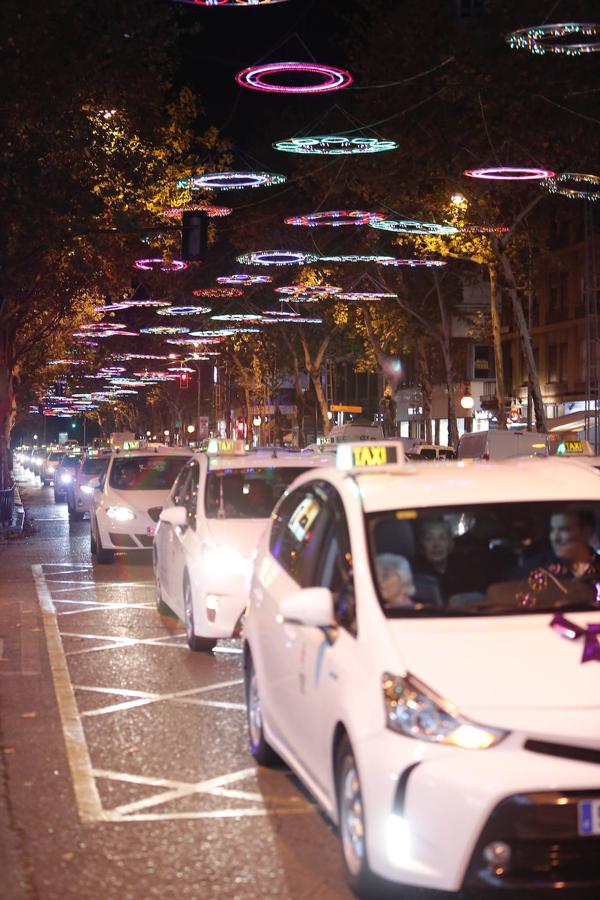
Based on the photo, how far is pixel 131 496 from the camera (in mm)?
21609

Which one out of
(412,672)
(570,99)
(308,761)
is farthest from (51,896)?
(570,99)

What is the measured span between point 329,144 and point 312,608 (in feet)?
71.5

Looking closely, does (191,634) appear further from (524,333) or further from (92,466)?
(524,333)

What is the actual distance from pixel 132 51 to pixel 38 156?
2690 mm

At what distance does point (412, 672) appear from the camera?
210 inches

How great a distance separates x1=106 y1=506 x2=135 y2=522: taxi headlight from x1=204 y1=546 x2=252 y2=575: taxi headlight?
979 centimetres

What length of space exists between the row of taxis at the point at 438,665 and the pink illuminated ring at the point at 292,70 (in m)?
13.0

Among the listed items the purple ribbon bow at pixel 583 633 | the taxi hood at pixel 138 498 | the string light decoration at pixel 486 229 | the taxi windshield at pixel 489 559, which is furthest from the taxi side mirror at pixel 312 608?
the string light decoration at pixel 486 229

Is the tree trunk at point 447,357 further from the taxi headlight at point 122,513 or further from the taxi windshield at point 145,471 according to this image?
the taxi headlight at point 122,513

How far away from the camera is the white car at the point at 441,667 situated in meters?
5.04

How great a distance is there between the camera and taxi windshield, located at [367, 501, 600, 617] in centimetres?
619

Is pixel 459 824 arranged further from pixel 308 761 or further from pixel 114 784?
pixel 114 784

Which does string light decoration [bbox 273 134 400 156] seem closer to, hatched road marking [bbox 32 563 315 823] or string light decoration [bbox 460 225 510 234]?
string light decoration [bbox 460 225 510 234]

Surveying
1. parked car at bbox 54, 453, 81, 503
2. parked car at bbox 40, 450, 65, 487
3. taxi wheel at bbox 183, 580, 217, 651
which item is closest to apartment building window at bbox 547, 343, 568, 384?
parked car at bbox 54, 453, 81, 503
